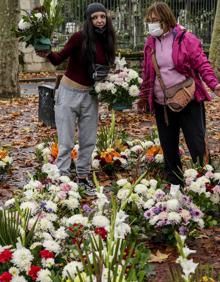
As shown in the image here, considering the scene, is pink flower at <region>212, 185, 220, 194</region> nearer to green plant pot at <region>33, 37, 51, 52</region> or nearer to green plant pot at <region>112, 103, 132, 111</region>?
green plant pot at <region>112, 103, 132, 111</region>

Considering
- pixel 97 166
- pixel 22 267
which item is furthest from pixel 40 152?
pixel 22 267

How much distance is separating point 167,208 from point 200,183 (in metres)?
0.48

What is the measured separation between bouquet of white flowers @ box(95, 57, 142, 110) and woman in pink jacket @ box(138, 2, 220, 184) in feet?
1.57

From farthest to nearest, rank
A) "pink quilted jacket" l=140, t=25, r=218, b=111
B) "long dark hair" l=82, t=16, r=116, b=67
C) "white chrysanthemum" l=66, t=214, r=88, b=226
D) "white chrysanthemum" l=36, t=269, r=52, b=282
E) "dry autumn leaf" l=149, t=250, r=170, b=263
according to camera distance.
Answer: "long dark hair" l=82, t=16, r=116, b=67, "pink quilted jacket" l=140, t=25, r=218, b=111, "dry autumn leaf" l=149, t=250, r=170, b=263, "white chrysanthemum" l=66, t=214, r=88, b=226, "white chrysanthemum" l=36, t=269, r=52, b=282

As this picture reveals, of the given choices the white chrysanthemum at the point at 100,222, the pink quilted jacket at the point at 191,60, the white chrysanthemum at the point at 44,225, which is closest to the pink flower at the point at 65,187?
the white chrysanthemum at the point at 44,225

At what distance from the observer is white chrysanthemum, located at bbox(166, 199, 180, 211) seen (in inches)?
171

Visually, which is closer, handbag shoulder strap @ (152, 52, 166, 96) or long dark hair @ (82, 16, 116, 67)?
handbag shoulder strap @ (152, 52, 166, 96)

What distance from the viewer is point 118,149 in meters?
7.19

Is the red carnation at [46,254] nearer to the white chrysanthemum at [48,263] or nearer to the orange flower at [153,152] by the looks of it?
the white chrysanthemum at [48,263]

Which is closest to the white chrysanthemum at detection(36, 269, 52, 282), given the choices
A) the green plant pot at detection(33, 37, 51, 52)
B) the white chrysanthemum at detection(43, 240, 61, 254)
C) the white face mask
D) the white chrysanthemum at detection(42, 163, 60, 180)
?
the white chrysanthemum at detection(43, 240, 61, 254)

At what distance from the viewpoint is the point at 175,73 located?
17.2ft

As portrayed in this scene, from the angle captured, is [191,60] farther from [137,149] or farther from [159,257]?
[137,149]

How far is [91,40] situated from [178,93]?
0.98 m

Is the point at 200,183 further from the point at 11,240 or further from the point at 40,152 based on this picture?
the point at 40,152
